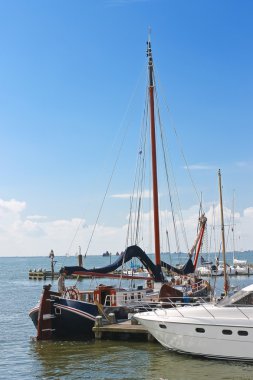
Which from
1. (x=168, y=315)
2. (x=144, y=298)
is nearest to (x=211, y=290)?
(x=144, y=298)

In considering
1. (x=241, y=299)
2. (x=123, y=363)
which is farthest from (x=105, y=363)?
(x=241, y=299)

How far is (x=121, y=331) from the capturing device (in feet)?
77.9

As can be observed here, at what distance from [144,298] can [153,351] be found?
5.09 metres

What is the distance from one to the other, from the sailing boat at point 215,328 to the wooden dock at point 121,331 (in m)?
Answer: 2.96

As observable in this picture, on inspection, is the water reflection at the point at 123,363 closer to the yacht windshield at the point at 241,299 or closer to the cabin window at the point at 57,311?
the cabin window at the point at 57,311

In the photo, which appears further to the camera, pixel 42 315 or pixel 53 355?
pixel 42 315

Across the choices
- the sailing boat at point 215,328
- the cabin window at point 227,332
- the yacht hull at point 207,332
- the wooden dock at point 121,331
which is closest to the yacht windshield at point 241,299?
the sailing boat at point 215,328

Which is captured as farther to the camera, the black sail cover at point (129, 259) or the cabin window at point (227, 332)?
the black sail cover at point (129, 259)

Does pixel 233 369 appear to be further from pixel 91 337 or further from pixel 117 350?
pixel 91 337

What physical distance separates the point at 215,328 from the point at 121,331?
6324mm

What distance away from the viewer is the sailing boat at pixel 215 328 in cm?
1834

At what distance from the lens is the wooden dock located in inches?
919

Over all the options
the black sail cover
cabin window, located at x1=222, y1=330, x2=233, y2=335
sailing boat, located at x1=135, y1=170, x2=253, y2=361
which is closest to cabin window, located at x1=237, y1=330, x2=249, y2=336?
sailing boat, located at x1=135, y1=170, x2=253, y2=361

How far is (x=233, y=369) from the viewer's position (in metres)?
18.2
